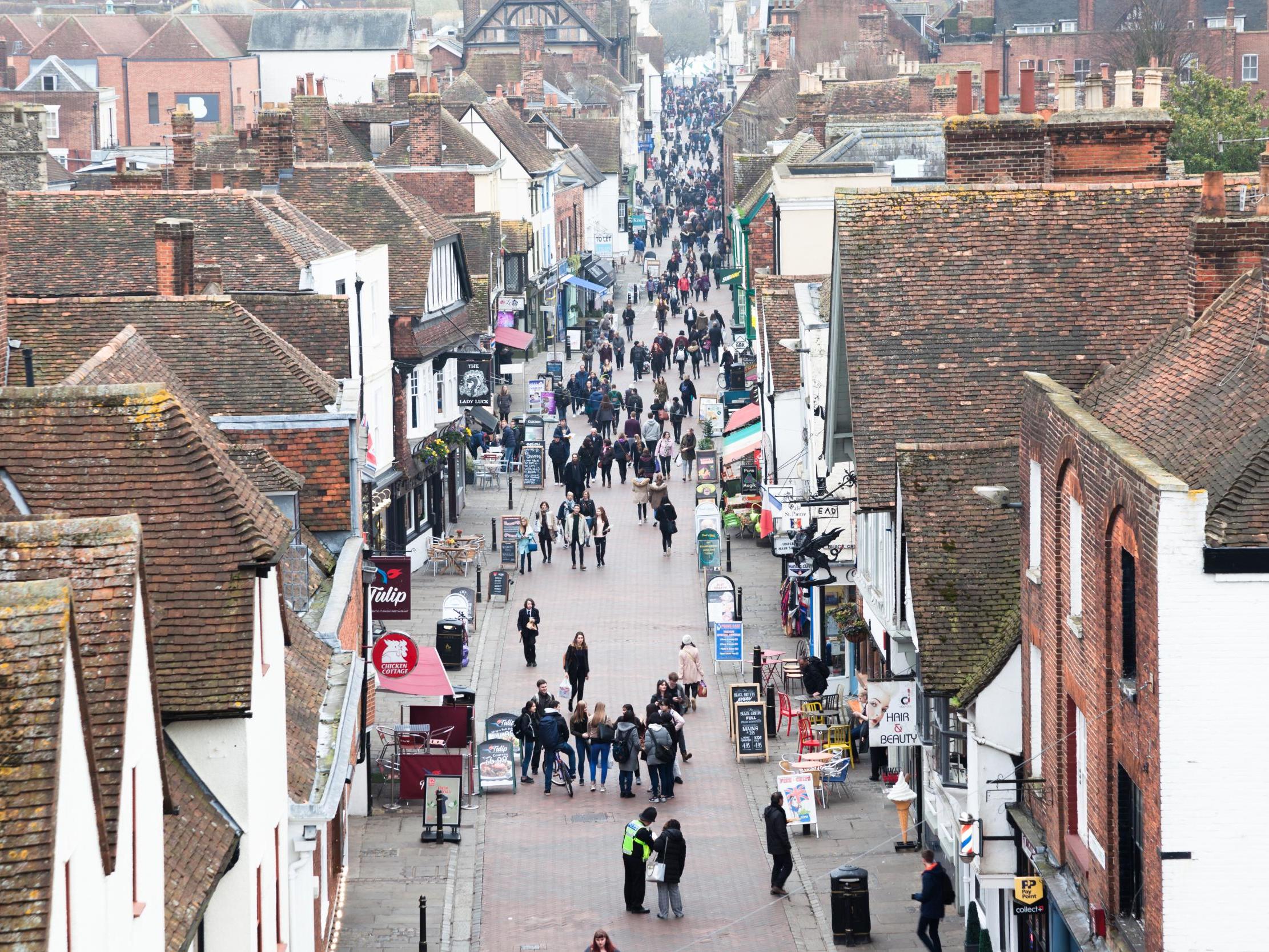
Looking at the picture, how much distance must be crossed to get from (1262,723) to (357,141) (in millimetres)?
55368

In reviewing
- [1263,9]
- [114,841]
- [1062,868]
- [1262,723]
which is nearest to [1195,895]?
[1262,723]

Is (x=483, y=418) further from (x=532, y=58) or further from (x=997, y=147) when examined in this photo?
(x=532, y=58)

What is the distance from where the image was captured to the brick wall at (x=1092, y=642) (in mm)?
16406

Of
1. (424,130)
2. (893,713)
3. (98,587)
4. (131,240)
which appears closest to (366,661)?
(893,713)

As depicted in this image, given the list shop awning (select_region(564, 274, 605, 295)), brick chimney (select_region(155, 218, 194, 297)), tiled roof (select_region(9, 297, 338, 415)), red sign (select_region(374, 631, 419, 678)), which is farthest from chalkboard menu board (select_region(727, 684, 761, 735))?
shop awning (select_region(564, 274, 605, 295))

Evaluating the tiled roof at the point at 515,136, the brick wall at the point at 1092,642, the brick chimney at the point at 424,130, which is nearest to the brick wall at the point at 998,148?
the brick wall at the point at 1092,642

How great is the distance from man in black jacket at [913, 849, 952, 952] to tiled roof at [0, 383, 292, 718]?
9.47 metres

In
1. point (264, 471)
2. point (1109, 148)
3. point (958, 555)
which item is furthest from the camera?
point (1109, 148)

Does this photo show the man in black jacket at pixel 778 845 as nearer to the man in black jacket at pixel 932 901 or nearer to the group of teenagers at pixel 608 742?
the man in black jacket at pixel 932 901

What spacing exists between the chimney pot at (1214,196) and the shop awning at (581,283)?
60.0 meters

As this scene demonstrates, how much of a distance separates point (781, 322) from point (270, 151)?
12.3 m

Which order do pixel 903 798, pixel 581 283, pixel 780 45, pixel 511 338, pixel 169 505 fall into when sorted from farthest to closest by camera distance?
pixel 780 45 → pixel 581 283 → pixel 511 338 → pixel 903 798 → pixel 169 505

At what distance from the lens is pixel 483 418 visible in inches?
2115

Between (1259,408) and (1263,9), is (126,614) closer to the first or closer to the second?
(1259,408)
